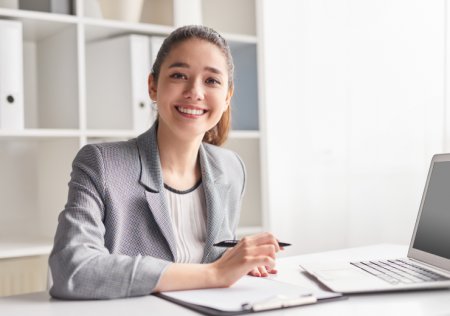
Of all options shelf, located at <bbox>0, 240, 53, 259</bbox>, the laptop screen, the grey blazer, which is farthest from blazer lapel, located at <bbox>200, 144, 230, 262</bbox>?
shelf, located at <bbox>0, 240, 53, 259</bbox>

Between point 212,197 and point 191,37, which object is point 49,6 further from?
point 212,197

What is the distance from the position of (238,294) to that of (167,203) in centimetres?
42

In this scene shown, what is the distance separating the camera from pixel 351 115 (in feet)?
10.3

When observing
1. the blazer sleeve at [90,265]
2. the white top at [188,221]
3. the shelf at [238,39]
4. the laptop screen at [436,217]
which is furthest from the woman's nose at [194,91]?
the shelf at [238,39]

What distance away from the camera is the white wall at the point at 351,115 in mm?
3090

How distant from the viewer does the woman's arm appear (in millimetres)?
1264

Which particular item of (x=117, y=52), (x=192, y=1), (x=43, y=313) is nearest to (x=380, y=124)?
(x=192, y=1)

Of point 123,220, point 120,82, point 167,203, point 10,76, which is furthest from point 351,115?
point 123,220

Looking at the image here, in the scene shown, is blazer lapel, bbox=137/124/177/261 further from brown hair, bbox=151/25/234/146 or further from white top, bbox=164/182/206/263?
brown hair, bbox=151/25/234/146

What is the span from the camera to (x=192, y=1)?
2617 millimetres

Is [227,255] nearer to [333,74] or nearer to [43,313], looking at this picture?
[43,313]

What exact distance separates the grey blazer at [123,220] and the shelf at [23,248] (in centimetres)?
77

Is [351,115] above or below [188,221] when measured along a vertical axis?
above

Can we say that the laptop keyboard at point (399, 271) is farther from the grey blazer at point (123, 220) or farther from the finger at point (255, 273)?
the grey blazer at point (123, 220)
